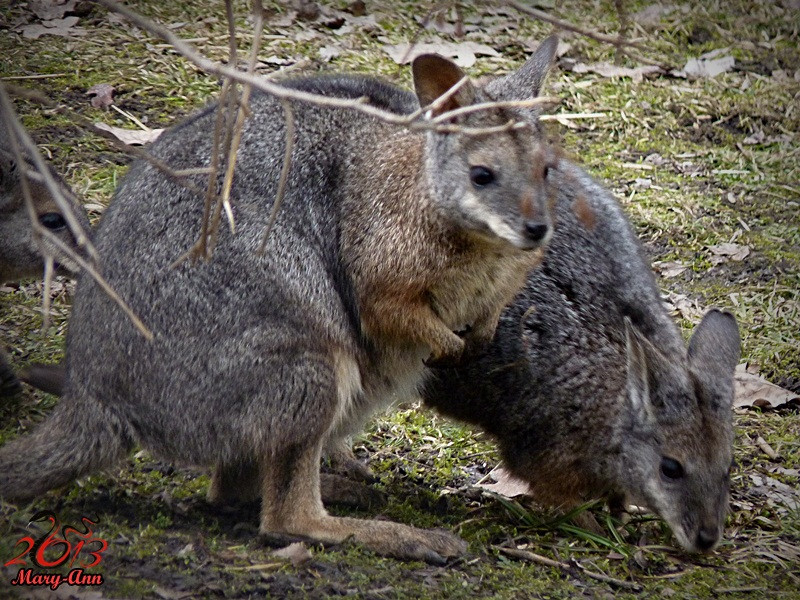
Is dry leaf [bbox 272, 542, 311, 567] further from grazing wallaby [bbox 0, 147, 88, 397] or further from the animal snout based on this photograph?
grazing wallaby [bbox 0, 147, 88, 397]

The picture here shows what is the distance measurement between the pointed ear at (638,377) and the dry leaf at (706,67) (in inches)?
185

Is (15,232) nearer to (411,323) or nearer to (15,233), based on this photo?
(15,233)

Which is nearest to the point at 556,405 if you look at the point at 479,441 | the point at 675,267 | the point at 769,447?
the point at 479,441

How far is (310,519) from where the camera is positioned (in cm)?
445

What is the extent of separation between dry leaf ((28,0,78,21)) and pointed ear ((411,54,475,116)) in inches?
185

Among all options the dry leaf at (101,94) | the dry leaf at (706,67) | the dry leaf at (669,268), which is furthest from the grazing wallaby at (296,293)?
the dry leaf at (706,67)

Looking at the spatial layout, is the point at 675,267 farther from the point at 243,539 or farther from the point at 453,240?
the point at 243,539

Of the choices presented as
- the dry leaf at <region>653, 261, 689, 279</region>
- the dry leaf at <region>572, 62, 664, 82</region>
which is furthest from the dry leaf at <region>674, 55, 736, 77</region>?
the dry leaf at <region>653, 261, 689, 279</region>

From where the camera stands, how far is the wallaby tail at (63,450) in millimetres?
4051

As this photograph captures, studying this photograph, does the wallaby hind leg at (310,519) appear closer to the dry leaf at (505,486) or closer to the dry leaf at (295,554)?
the dry leaf at (295,554)

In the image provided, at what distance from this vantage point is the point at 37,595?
3.39m

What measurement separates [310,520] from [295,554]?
294 mm

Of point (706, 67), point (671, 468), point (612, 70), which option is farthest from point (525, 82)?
point (706, 67)

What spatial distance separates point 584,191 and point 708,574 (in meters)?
1.95
